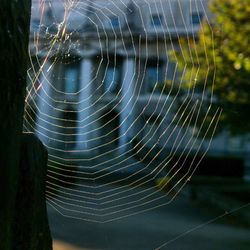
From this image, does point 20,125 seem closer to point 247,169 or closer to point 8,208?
point 8,208

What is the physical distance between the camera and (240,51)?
37.8 ft

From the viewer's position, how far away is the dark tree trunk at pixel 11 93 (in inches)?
63.4

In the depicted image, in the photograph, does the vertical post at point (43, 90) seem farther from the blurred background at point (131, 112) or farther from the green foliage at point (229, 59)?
the green foliage at point (229, 59)

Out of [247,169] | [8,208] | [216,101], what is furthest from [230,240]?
[247,169]

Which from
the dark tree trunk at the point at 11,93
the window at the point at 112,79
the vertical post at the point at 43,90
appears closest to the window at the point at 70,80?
the vertical post at the point at 43,90

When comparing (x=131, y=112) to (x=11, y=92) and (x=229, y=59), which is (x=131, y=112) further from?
(x=11, y=92)

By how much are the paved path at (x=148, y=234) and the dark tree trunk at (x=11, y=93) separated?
16.7ft

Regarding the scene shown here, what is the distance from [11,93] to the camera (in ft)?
5.45

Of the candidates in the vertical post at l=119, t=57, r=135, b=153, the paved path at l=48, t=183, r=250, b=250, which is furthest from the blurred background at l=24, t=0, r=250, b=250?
the vertical post at l=119, t=57, r=135, b=153

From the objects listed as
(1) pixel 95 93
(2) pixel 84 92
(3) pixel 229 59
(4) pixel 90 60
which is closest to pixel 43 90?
(1) pixel 95 93

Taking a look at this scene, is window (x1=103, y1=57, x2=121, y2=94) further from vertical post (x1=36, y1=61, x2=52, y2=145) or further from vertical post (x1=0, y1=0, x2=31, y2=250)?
vertical post (x1=0, y1=0, x2=31, y2=250)

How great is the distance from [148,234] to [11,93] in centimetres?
643

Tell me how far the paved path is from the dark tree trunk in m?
5.10

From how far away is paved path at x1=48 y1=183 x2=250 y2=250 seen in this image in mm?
7246
